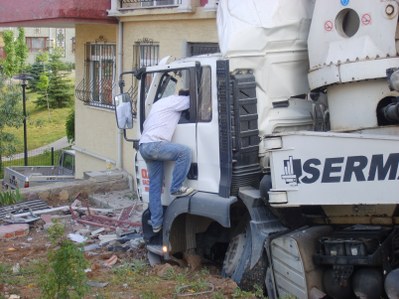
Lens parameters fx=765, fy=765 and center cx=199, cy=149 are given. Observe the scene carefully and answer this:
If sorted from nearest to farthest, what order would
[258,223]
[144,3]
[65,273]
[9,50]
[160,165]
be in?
[65,273]
[258,223]
[160,165]
[144,3]
[9,50]

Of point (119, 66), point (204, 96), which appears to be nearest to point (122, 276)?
point (204, 96)

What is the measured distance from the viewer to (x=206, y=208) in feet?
26.1

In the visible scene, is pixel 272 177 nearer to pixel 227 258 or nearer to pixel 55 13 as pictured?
pixel 227 258

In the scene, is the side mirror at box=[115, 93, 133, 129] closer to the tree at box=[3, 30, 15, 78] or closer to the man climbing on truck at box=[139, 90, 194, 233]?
the man climbing on truck at box=[139, 90, 194, 233]

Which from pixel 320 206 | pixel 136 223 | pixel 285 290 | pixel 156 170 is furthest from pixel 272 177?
pixel 136 223

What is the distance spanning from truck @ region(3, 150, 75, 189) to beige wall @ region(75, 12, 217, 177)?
3.17ft

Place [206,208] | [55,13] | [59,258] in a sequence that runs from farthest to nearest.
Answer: [55,13] < [206,208] < [59,258]

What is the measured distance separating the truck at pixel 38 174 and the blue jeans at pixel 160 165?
7.99m

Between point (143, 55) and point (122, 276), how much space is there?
8.35m

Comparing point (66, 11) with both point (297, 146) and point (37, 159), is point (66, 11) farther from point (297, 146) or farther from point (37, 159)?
point (37, 159)

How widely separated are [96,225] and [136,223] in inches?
25.7

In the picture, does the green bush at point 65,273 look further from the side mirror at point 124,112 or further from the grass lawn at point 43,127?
the grass lawn at point 43,127

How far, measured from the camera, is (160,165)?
8.62 m

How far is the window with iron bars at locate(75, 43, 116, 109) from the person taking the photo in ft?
57.3
